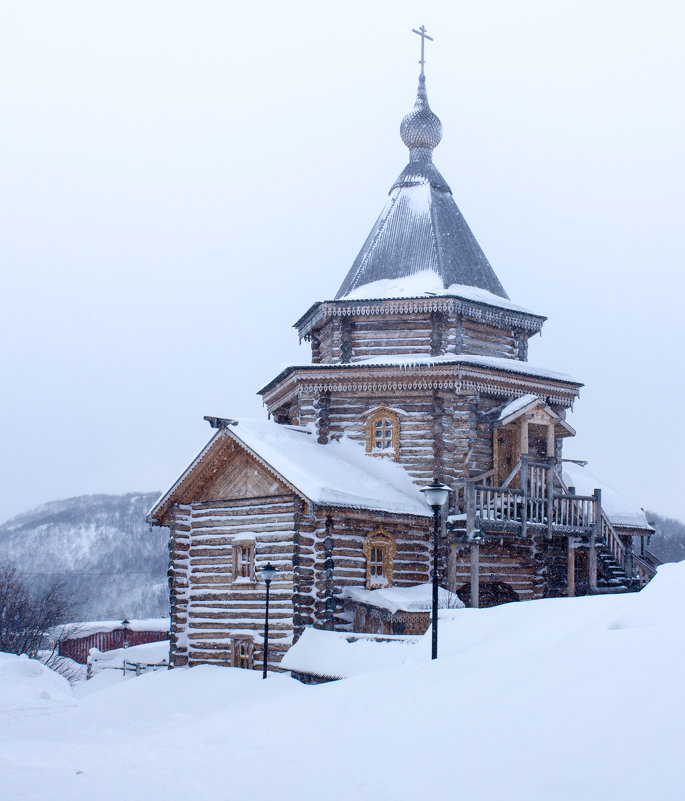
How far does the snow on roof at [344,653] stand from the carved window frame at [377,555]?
98.5 inches

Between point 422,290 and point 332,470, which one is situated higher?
point 422,290

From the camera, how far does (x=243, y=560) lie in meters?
21.3

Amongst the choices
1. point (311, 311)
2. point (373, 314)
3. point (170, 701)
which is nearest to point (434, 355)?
point (373, 314)

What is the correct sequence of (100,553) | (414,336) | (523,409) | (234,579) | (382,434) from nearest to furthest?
1. (234,579)
2. (523,409)
3. (382,434)
4. (414,336)
5. (100,553)

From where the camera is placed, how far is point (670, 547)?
94.2 meters

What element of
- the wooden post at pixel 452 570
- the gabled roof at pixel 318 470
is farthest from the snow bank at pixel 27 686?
the wooden post at pixel 452 570

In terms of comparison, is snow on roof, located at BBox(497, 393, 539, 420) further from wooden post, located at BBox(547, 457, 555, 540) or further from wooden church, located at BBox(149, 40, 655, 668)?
wooden post, located at BBox(547, 457, 555, 540)

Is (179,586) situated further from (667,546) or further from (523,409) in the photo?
(667,546)

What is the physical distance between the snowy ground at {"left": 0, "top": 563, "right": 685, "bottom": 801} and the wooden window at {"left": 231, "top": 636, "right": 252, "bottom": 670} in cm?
717

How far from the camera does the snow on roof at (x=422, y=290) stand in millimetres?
24234

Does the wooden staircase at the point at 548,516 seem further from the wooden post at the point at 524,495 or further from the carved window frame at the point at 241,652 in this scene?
the carved window frame at the point at 241,652

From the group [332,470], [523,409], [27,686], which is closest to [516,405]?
[523,409]

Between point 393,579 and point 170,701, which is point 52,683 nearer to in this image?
point 170,701

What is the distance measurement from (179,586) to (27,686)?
463 cm
